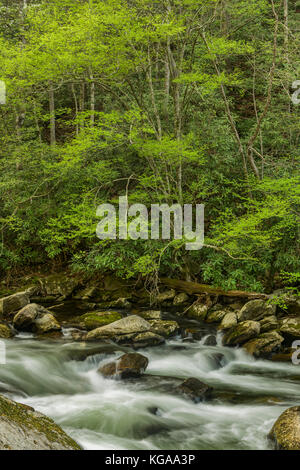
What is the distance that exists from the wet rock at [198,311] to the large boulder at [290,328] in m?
1.92

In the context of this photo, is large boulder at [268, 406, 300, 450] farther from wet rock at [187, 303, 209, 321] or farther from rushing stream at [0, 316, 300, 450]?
wet rock at [187, 303, 209, 321]

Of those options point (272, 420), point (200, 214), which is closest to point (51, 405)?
point (272, 420)

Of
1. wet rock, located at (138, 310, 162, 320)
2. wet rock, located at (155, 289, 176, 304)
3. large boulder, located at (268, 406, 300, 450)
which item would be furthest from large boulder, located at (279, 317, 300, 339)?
large boulder, located at (268, 406, 300, 450)

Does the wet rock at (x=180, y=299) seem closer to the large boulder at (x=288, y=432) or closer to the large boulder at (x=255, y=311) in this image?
the large boulder at (x=255, y=311)

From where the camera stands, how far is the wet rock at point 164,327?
27.3 ft

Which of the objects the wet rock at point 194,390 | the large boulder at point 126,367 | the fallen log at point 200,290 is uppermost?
the fallen log at point 200,290

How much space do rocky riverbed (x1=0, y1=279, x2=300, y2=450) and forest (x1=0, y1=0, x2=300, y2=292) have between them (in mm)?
1099

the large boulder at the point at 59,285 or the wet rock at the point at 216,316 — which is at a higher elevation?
the large boulder at the point at 59,285

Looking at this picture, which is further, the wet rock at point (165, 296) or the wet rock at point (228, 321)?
the wet rock at point (165, 296)

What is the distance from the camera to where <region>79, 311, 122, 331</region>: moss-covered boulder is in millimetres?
8594

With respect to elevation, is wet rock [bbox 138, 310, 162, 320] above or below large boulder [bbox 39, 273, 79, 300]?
below

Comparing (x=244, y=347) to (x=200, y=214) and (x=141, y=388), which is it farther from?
(x=200, y=214)

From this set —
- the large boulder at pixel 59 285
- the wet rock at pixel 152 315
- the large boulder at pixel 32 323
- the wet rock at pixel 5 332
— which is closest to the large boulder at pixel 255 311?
the wet rock at pixel 152 315

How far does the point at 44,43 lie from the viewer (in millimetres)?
8984
